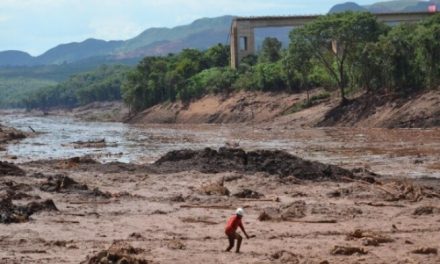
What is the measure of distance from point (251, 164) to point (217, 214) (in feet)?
30.1

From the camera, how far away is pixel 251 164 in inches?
1120

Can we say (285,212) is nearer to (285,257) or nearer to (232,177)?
(285,257)

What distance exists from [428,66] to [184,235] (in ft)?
162

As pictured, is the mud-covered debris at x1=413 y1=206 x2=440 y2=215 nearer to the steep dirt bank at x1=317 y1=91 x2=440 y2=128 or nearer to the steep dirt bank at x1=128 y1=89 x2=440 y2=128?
the steep dirt bank at x1=317 y1=91 x2=440 y2=128

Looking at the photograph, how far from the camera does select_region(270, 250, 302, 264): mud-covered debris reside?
45.3 ft

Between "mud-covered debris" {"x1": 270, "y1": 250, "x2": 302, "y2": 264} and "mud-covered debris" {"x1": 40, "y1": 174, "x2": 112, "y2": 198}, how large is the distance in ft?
30.8

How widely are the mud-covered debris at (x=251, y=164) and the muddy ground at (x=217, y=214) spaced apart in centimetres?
6

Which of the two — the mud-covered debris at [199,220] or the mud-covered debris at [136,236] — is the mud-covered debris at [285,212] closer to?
the mud-covered debris at [199,220]

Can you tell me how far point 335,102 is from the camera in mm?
73812

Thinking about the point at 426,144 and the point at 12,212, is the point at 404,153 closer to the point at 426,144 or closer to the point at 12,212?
the point at 426,144

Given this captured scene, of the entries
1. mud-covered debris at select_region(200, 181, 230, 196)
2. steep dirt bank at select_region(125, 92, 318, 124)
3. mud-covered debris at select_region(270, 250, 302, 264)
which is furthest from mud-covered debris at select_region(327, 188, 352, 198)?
steep dirt bank at select_region(125, 92, 318, 124)

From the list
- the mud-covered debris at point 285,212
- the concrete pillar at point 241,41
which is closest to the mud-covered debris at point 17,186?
the mud-covered debris at point 285,212

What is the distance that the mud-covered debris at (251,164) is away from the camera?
26000 millimetres

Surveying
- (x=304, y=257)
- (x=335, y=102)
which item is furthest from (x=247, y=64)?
(x=304, y=257)
